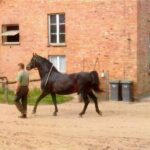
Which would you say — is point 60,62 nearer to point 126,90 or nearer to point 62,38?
point 62,38

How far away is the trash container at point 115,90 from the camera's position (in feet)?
82.8

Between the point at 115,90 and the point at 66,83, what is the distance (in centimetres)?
587

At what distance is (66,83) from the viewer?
19766mm

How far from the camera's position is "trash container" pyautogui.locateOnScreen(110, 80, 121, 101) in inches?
994

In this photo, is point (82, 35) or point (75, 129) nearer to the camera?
point (75, 129)

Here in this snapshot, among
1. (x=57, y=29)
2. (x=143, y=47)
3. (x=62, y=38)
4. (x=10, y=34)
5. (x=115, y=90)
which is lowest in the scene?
(x=115, y=90)

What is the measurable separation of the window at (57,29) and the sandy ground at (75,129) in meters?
6.39

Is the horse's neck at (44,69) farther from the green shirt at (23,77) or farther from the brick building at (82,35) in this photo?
the brick building at (82,35)

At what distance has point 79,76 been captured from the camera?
64.3 ft

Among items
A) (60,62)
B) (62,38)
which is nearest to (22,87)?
(60,62)

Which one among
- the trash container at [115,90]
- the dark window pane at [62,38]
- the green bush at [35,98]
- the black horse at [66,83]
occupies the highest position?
the dark window pane at [62,38]

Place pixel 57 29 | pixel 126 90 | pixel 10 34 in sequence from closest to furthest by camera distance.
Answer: pixel 126 90 < pixel 57 29 < pixel 10 34

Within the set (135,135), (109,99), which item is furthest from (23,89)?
(109,99)

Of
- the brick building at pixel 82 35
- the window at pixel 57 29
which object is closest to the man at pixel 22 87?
the brick building at pixel 82 35
